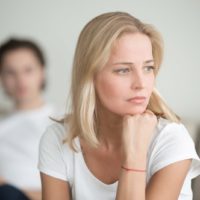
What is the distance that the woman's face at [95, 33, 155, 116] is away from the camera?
0.90 m

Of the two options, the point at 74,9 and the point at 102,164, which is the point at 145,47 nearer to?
the point at 102,164

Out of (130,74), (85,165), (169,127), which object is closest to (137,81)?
(130,74)

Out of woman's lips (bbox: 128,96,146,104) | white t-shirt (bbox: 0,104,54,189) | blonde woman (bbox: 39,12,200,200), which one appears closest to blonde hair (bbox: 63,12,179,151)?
blonde woman (bbox: 39,12,200,200)

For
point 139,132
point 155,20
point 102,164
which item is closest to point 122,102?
point 139,132

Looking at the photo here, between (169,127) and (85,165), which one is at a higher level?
(169,127)

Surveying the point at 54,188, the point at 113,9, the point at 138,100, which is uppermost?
the point at 113,9

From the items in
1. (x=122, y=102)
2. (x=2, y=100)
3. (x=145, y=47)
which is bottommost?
(x=2, y=100)

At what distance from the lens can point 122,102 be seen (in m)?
0.92

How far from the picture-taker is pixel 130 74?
90 cm

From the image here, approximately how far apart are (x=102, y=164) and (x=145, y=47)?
311 millimetres

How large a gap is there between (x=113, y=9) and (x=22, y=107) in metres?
0.58

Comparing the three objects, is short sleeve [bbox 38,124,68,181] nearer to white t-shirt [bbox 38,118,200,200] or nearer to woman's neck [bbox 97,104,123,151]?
white t-shirt [bbox 38,118,200,200]

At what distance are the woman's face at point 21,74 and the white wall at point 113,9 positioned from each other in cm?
11

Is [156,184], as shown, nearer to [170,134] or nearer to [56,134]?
[170,134]
